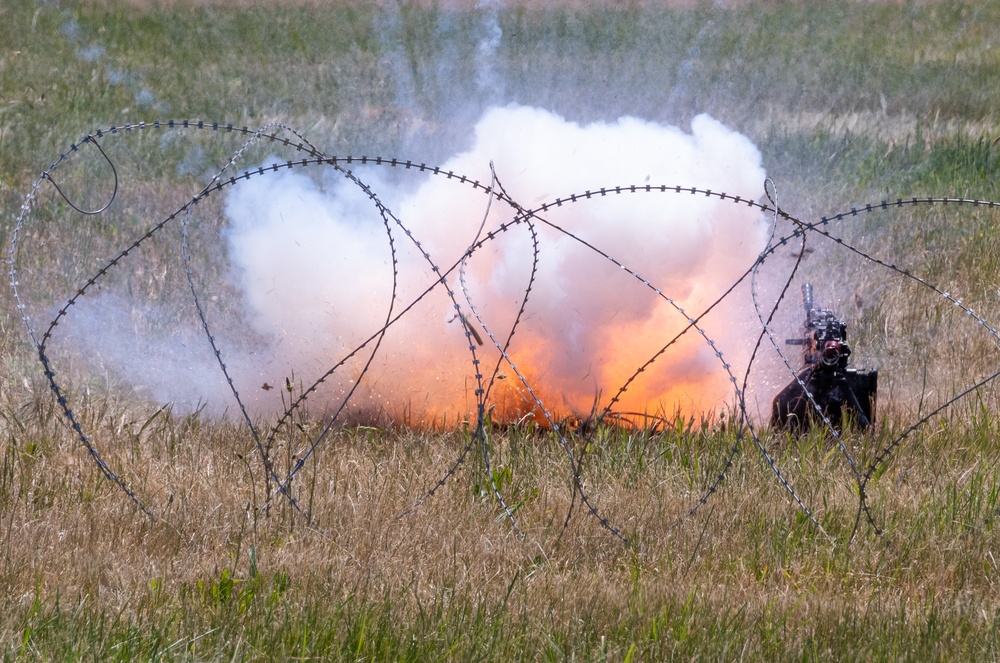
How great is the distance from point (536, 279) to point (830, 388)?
4.72 ft

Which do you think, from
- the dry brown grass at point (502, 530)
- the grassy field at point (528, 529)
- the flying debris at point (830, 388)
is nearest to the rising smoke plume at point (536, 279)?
the grassy field at point (528, 529)

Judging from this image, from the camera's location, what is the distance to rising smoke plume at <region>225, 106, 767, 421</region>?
5957mm

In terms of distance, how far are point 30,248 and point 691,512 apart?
531cm

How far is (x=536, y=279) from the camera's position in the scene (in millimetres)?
5902

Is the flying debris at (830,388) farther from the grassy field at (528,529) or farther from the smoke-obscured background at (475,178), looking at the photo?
the smoke-obscured background at (475,178)

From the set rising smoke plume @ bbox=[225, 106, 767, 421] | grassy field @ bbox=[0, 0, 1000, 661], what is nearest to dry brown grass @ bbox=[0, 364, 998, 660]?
grassy field @ bbox=[0, 0, 1000, 661]

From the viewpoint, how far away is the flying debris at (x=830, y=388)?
5465mm

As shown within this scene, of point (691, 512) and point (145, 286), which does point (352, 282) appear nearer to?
point (145, 286)

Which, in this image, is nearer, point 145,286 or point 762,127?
point 145,286

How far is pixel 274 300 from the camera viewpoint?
6832 mm

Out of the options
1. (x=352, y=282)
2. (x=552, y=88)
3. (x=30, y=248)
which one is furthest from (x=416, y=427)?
(x=552, y=88)

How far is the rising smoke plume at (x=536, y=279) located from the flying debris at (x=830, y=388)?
52cm

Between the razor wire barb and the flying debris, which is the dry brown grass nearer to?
the razor wire barb

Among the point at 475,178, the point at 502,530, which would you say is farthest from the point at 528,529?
the point at 475,178
